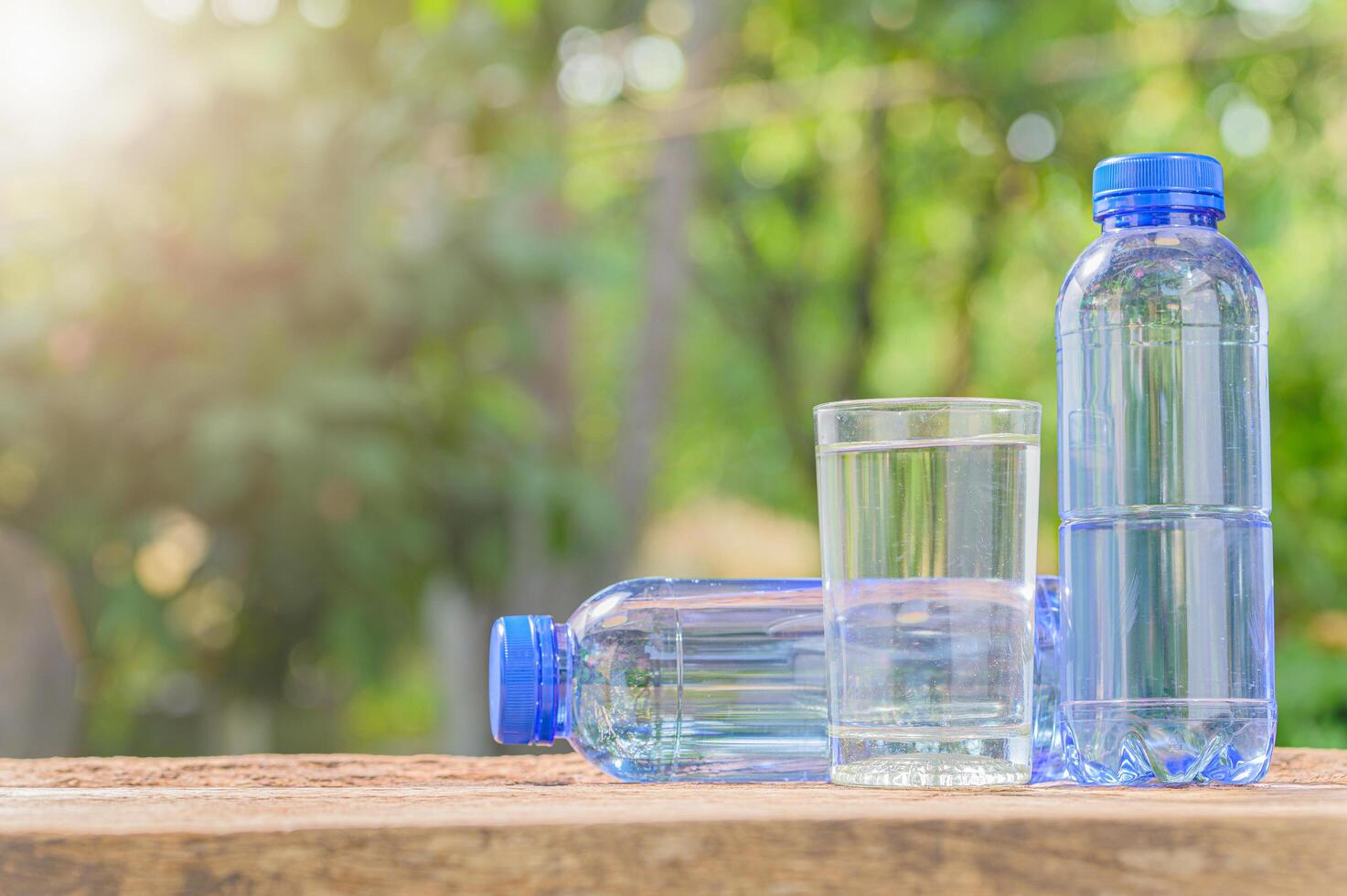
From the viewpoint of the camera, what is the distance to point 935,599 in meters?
1.17

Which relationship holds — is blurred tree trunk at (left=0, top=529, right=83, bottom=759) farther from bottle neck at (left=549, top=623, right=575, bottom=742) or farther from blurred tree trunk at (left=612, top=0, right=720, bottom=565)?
blurred tree trunk at (left=612, top=0, right=720, bottom=565)

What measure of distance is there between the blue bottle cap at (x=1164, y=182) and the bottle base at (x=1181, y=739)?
1.20 feet

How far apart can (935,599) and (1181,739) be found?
0.21 metres

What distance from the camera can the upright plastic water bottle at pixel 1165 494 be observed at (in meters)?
1.20

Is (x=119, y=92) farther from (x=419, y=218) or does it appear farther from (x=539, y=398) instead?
(x=539, y=398)

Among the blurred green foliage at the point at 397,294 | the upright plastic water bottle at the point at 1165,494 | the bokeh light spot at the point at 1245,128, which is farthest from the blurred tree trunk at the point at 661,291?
the upright plastic water bottle at the point at 1165,494

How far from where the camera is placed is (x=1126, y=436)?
1240 millimetres

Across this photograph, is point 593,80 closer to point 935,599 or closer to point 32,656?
point 32,656

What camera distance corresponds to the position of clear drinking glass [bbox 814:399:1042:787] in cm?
117

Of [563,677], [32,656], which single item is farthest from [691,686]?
[32,656]

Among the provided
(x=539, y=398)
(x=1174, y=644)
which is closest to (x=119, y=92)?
(x=539, y=398)

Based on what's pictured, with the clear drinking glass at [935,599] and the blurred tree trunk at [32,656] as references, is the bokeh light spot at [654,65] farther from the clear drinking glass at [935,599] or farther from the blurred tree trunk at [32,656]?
the clear drinking glass at [935,599]

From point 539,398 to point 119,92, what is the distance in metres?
4.01

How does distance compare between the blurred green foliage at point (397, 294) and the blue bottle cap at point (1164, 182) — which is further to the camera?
the blurred green foliage at point (397, 294)
